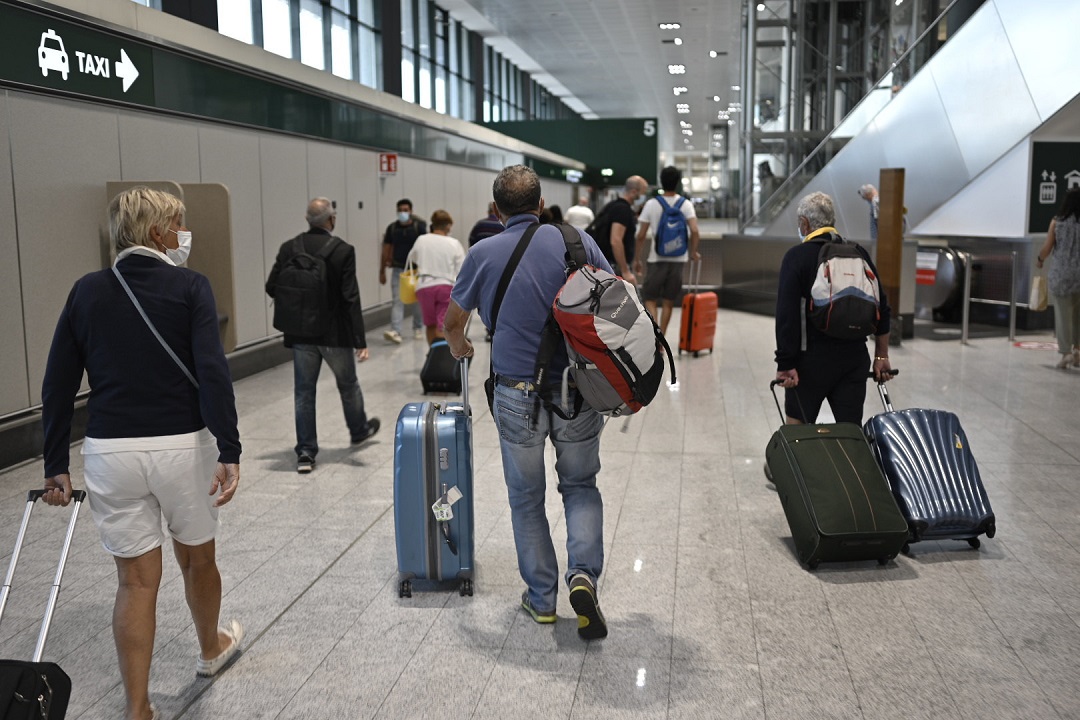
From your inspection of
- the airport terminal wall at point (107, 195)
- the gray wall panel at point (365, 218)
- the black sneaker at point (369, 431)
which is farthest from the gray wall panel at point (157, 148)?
the gray wall panel at point (365, 218)

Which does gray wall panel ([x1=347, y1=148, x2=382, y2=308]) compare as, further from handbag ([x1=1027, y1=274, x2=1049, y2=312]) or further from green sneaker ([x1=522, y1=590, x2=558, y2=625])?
green sneaker ([x1=522, y1=590, x2=558, y2=625])

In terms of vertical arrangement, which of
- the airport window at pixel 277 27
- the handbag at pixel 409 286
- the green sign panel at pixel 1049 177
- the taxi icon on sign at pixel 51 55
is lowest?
the handbag at pixel 409 286

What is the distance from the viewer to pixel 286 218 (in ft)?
37.9

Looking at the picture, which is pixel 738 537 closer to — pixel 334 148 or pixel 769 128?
pixel 334 148

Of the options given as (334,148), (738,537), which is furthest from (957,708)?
(334,148)

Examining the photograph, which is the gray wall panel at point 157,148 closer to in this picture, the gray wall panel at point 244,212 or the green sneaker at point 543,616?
the gray wall panel at point 244,212

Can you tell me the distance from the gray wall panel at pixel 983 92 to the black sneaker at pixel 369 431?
1072 cm

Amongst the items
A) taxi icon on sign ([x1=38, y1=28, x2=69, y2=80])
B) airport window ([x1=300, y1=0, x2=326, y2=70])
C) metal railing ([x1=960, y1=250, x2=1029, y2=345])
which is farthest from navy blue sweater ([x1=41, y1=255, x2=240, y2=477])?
airport window ([x1=300, y1=0, x2=326, y2=70])

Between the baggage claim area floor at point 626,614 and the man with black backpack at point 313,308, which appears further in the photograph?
the man with black backpack at point 313,308

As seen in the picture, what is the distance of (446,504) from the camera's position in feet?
13.5

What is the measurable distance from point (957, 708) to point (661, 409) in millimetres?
5192

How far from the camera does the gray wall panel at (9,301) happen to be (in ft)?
21.5

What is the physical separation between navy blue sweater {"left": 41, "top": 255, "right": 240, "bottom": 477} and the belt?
3.42 ft

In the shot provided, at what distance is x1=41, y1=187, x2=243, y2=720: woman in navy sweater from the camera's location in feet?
9.93
